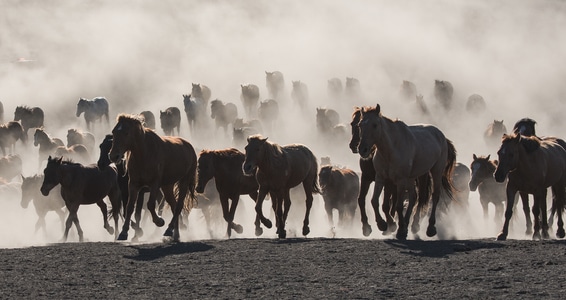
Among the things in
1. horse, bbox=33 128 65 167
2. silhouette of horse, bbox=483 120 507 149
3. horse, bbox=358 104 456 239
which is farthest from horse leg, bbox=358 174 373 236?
silhouette of horse, bbox=483 120 507 149

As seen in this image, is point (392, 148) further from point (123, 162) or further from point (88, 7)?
point (88, 7)

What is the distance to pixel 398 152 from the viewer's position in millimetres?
20203

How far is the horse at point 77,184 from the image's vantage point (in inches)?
993

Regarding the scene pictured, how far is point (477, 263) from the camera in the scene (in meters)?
15.7

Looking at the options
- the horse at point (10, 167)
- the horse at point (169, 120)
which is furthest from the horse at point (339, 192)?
the horse at point (169, 120)

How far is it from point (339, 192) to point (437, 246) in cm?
1310

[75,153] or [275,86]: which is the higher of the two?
[275,86]

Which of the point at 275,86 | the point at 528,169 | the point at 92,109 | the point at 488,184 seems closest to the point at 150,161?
the point at 528,169

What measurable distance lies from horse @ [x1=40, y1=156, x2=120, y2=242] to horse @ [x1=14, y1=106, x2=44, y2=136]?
35791mm

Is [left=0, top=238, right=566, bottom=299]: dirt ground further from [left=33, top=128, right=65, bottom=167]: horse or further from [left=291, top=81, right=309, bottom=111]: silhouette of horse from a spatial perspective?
[left=291, top=81, right=309, bottom=111]: silhouette of horse

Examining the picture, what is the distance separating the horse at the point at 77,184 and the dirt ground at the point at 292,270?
245 inches

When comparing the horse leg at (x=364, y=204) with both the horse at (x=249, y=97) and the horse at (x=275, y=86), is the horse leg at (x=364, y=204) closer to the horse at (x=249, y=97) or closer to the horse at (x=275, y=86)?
the horse at (x=249, y=97)

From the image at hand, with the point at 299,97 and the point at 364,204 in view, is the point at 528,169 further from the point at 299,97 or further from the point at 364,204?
the point at 299,97

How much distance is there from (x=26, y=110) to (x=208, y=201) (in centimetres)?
3336
